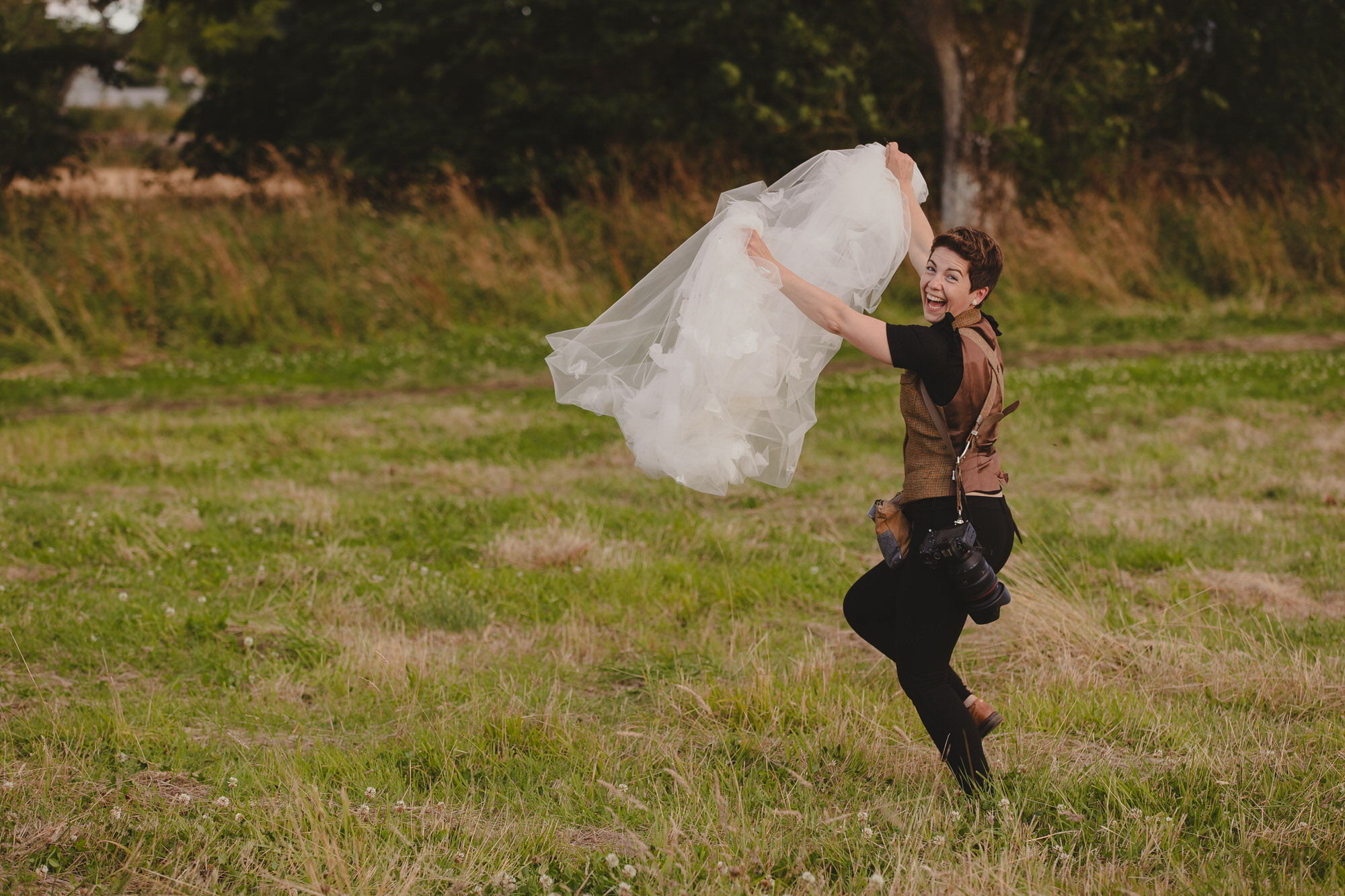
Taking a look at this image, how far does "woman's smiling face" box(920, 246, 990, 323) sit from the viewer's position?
3.41 meters

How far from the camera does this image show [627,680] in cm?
479

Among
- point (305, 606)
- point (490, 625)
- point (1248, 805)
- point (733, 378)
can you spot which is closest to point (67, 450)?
point (305, 606)

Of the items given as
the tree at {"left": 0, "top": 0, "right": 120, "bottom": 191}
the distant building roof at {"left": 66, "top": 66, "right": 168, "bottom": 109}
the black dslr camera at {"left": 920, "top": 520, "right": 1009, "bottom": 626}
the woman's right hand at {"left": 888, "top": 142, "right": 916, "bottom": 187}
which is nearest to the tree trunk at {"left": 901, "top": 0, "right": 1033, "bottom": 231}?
the woman's right hand at {"left": 888, "top": 142, "right": 916, "bottom": 187}

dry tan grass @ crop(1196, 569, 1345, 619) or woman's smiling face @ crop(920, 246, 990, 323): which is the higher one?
woman's smiling face @ crop(920, 246, 990, 323)

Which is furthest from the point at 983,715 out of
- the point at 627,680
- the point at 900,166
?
the point at 900,166

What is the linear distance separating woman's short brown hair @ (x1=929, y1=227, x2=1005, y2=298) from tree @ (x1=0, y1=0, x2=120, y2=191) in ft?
64.7

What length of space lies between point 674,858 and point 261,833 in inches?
46.8

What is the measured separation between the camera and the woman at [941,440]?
131 inches

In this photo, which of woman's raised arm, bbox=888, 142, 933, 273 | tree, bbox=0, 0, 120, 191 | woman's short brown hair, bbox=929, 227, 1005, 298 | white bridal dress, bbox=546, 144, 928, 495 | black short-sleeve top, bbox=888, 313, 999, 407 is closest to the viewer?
black short-sleeve top, bbox=888, 313, 999, 407

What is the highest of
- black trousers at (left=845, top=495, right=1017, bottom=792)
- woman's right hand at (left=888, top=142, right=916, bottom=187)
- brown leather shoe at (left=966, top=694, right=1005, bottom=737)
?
woman's right hand at (left=888, top=142, right=916, bottom=187)

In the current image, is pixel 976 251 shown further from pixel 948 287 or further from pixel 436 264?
pixel 436 264

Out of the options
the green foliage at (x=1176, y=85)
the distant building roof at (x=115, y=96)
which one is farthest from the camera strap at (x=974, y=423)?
the distant building roof at (x=115, y=96)

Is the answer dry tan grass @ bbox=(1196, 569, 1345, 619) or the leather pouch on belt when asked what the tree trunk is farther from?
the leather pouch on belt

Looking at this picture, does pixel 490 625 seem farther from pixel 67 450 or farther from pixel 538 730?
pixel 67 450
